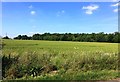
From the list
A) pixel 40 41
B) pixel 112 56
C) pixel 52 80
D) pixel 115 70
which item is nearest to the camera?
pixel 52 80

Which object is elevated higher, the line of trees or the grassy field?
the line of trees

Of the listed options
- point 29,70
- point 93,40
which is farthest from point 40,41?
point 29,70

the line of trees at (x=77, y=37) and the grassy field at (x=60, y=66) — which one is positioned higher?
the line of trees at (x=77, y=37)

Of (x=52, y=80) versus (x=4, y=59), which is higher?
(x=4, y=59)

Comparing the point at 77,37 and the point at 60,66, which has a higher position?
the point at 77,37

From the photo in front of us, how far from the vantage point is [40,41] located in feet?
74.1

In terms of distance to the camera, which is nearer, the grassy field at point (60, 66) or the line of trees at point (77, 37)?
the grassy field at point (60, 66)

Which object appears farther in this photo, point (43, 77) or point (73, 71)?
point (73, 71)

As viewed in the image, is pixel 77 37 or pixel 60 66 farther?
pixel 77 37

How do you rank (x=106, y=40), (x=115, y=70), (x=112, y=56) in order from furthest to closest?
(x=106, y=40) < (x=112, y=56) < (x=115, y=70)

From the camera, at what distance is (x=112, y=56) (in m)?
11.4

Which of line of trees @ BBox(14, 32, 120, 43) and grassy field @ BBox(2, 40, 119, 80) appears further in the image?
line of trees @ BBox(14, 32, 120, 43)

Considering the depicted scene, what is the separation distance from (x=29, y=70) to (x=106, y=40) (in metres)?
16.6

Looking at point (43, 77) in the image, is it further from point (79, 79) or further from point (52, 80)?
point (79, 79)
